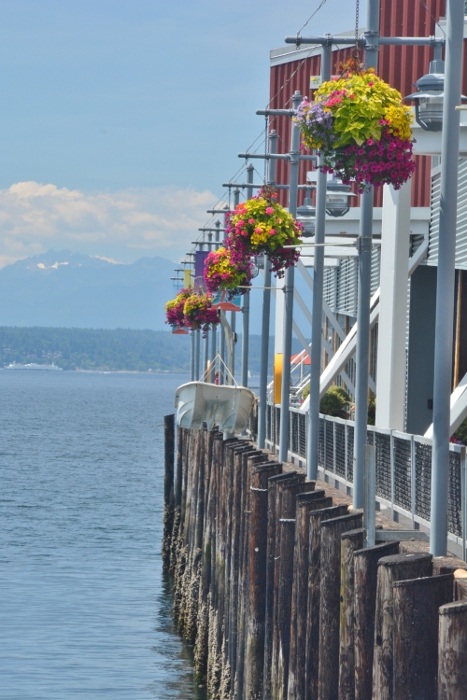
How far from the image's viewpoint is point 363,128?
1223 cm

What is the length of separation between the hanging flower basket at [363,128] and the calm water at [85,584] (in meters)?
14.1

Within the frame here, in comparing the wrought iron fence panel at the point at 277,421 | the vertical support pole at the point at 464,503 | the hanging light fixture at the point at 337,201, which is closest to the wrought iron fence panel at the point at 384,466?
the vertical support pole at the point at 464,503

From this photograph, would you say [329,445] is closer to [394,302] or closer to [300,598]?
[394,302]

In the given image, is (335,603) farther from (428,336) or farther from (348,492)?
(428,336)

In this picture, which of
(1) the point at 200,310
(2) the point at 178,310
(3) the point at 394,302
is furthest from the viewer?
(2) the point at 178,310

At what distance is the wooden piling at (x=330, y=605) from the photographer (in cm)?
1197

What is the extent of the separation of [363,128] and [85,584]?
27.8 metres

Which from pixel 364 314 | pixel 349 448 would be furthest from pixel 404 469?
pixel 349 448

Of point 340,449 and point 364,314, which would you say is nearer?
point 364,314

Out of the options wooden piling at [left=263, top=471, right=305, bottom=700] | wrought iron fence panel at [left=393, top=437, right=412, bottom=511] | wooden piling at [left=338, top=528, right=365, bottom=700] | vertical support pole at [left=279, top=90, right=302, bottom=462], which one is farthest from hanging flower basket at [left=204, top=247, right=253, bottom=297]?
wooden piling at [left=338, top=528, right=365, bottom=700]

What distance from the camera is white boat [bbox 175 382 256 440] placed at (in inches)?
1138

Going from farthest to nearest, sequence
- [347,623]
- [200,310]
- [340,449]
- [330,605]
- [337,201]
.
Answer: [200,310], [337,201], [340,449], [330,605], [347,623]

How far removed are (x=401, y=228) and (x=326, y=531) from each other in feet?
38.8

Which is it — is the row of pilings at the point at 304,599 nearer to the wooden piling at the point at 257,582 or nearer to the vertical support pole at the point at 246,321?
the wooden piling at the point at 257,582
